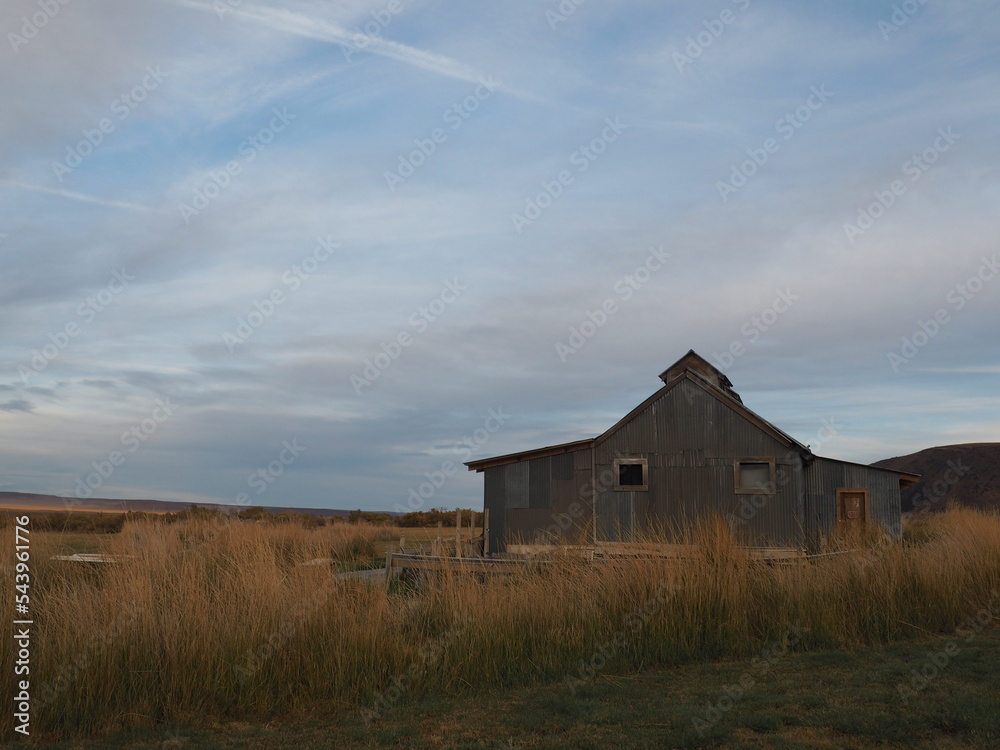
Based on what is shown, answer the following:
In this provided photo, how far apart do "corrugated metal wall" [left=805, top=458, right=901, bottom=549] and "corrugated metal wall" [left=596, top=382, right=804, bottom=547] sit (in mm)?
2454

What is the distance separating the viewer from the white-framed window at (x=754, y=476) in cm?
2338

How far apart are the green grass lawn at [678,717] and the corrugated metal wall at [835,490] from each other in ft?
59.0

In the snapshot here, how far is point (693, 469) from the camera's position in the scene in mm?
23781

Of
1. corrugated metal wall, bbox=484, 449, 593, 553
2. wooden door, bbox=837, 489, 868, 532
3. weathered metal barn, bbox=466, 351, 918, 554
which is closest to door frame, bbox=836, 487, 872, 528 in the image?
wooden door, bbox=837, 489, 868, 532

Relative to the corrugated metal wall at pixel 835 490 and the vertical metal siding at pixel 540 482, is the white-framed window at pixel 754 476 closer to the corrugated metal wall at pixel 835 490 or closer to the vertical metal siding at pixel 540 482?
the corrugated metal wall at pixel 835 490

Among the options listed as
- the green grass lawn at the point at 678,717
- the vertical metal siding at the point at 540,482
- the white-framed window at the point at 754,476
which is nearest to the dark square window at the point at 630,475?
the vertical metal siding at the point at 540,482

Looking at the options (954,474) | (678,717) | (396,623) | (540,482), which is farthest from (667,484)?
(954,474)

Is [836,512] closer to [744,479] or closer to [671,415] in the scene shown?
[744,479]

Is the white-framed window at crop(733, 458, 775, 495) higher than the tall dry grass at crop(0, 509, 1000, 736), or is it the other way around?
the white-framed window at crop(733, 458, 775, 495)

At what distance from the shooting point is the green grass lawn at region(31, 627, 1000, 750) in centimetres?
600

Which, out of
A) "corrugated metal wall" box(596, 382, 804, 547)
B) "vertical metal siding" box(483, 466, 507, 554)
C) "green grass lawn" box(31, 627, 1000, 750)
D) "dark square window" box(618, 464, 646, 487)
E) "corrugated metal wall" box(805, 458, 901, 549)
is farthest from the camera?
"corrugated metal wall" box(805, 458, 901, 549)

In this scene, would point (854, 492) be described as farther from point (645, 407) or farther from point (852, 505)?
point (645, 407)

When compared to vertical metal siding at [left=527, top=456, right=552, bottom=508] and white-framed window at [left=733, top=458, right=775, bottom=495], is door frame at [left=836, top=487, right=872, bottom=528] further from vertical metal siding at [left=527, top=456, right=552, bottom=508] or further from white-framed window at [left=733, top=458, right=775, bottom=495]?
vertical metal siding at [left=527, top=456, right=552, bottom=508]

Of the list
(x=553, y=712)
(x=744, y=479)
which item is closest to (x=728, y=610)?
(x=553, y=712)
